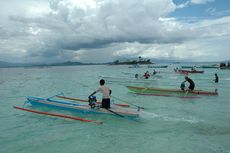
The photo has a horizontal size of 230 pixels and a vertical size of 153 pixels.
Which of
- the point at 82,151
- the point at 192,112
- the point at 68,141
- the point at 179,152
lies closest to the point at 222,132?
the point at 179,152

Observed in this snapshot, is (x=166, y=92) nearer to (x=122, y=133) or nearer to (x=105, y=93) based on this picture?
(x=105, y=93)

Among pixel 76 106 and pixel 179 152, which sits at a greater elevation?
pixel 76 106

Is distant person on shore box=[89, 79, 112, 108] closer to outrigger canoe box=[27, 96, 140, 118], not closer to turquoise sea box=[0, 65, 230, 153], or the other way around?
outrigger canoe box=[27, 96, 140, 118]

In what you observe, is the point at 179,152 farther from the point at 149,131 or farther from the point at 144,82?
the point at 144,82

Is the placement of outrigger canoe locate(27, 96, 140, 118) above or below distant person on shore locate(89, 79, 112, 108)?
below

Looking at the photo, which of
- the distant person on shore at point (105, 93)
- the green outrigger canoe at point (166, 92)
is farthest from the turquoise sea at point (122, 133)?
the green outrigger canoe at point (166, 92)

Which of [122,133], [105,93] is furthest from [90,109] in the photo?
[122,133]

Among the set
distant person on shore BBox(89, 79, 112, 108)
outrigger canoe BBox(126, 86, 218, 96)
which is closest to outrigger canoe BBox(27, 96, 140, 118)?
distant person on shore BBox(89, 79, 112, 108)

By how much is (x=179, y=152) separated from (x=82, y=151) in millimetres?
3783

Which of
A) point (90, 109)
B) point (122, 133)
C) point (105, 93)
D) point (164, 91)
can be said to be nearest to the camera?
point (122, 133)

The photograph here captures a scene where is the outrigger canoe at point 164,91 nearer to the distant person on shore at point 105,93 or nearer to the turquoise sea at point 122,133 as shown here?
the turquoise sea at point 122,133

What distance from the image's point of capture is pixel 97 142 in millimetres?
9367

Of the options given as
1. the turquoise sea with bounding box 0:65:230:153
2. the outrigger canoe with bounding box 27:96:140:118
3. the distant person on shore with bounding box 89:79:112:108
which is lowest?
the turquoise sea with bounding box 0:65:230:153

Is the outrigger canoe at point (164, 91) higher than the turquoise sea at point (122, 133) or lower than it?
higher
